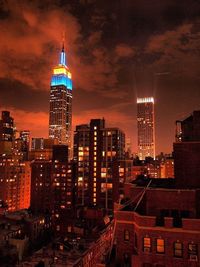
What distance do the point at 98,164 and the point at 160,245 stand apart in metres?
100

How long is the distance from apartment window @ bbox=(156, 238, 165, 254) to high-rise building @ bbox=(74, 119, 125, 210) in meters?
94.9

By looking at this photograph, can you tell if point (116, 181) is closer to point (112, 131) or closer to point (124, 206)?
point (112, 131)

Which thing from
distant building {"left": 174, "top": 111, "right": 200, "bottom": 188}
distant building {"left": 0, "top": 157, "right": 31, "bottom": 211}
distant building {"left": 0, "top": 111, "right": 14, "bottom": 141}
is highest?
distant building {"left": 0, "top": 111, "right": 14, "bottom": 141}

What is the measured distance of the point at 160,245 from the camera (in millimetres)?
18422

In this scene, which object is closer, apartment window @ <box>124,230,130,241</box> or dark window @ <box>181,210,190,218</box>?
dark window @ <box>181,210,190,218</box>

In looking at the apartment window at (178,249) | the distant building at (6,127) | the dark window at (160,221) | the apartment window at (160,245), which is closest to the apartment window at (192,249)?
the apartment window at (178,249)

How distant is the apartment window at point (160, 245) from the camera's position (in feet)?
60.2

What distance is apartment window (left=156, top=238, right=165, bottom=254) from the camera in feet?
60.2

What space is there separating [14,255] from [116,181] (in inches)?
2328

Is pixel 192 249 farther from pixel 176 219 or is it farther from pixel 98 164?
pixel 98 164

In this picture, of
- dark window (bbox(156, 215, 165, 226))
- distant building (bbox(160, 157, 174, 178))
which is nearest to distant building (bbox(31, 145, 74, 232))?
distant building (bbox(160, 157, 174, 178))

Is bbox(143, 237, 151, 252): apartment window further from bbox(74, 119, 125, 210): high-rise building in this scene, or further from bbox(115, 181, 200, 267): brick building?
bbox(74, 119, 125, 210): high-rise building

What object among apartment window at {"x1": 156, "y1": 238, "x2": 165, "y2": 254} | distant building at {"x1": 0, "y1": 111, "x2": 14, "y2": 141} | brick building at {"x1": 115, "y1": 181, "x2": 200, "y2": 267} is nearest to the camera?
brick building at {"x1": 115, "y1": 181, "x2": 200, "y2": 267}

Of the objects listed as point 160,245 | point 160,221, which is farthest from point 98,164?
point 160,245
